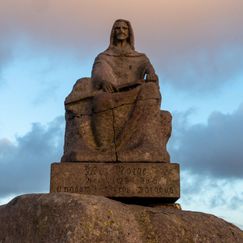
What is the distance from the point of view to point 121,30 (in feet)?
36.7

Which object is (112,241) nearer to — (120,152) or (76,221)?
(76,221)

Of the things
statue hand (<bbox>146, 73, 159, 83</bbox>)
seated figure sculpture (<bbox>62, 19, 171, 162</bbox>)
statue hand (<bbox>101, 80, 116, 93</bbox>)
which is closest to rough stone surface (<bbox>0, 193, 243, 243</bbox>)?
seated figure sculpture (<bbox>62, 19, 171, 162</bbox>)

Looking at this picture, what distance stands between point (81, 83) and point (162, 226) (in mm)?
4218

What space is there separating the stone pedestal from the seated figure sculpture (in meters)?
0.19

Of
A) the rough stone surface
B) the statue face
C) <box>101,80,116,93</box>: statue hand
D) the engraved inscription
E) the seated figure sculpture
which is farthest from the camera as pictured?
the statue face

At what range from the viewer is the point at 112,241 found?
6473 millimetres

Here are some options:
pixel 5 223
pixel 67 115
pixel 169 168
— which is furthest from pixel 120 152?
pixel 5 223

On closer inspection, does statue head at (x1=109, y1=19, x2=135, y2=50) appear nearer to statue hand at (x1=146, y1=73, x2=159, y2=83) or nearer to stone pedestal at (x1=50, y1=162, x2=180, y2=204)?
statue hand at (x1=146, y1=73, x2=159, y2=83)

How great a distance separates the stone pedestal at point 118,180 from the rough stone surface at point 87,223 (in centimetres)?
163

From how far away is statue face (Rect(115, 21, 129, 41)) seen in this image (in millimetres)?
11188

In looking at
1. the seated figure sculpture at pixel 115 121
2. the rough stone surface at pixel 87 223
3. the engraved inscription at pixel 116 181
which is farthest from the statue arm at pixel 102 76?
the rough stone surface at pixel 87 223

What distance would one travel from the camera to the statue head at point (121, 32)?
11.2 metres

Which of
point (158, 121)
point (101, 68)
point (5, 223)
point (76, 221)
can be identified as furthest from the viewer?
point (101, 68)

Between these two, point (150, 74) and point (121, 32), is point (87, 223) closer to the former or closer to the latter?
point (150, 74)
